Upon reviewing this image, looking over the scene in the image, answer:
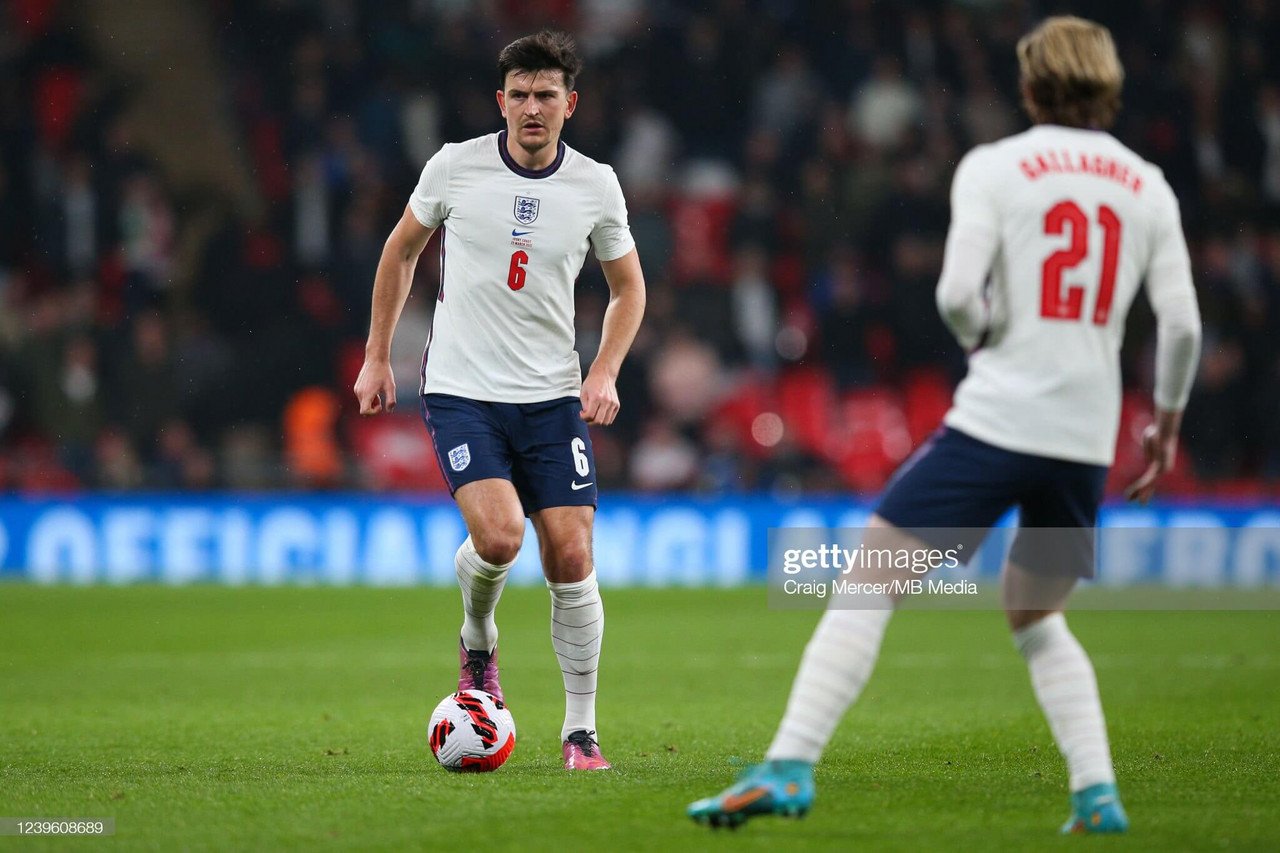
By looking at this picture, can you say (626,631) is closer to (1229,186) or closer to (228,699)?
(228,699)

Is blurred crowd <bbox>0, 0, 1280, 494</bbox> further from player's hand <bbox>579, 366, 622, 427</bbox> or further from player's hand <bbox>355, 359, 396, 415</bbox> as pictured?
player's hand <bbox>579, 366, 622, 427</bbox>

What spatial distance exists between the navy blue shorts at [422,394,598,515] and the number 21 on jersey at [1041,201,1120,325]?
214 cm

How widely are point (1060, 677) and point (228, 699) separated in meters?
4.75

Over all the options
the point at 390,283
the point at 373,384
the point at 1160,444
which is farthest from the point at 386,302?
the point at 1160,444

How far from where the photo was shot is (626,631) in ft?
37.2

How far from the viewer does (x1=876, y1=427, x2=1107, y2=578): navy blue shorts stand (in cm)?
420

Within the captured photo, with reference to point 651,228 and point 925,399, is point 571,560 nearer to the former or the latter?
point 925,399

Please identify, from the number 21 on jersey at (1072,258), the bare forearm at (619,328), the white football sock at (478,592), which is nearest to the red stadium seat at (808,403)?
the bare forearm at (619,328)

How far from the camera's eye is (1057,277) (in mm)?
4168

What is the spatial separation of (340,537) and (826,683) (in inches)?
444

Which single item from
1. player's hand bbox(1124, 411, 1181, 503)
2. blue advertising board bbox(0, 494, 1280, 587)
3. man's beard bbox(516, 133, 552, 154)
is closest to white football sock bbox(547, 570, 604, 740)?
man's beard bbox(516, 133, 552, 154)

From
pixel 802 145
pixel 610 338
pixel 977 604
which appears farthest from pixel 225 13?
pixel 610 338

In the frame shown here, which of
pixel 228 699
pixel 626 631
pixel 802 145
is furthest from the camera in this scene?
pixel 802 145

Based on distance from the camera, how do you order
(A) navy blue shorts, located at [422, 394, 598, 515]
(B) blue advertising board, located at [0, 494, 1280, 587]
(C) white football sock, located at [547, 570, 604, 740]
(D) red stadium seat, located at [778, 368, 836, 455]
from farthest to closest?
(D) red stadium seat, located at [778, 368, 836, 455] → (B) blue advertising board, located at [0, 494, 1280, 587] → (C) white football sock, located at [547, 570, 604, 740] → (A) navy blue shorts, located at [422, 394, 598, 515]
